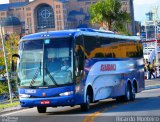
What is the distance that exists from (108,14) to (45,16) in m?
133

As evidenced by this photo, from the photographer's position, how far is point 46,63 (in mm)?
18672

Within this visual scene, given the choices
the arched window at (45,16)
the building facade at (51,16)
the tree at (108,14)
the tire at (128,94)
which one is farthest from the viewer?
the arched window at (45,16)

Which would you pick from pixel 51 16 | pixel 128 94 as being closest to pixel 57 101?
pixel 128 94

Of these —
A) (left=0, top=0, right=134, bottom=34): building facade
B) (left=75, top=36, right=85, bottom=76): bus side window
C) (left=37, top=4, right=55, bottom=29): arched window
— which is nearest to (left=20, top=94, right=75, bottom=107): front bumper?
(left=75, top=36, right=85, bottom=76): bus side window

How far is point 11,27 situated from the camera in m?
167

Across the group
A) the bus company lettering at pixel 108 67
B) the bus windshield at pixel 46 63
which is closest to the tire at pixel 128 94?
the bus company lettering at pixel 108 67

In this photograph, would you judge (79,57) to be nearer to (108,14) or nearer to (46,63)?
(46,63)

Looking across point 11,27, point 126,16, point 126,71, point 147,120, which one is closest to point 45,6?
point 11,27

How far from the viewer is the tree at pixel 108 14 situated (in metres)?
48.4

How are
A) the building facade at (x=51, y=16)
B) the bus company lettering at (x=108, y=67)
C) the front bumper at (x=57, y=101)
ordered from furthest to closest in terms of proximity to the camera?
the building facade at (x=51, y=16)
the bus company lettering at (x=108, y=67)
the front bumper at (x=57, y=101)

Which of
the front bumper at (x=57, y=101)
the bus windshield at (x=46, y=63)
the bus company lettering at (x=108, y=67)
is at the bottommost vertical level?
the front bumper at (x=57, y=101)

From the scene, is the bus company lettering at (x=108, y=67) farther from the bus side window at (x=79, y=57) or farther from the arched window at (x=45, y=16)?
the arched window at (x=45, y=16)

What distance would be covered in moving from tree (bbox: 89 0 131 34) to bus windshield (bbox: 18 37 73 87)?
29.3m

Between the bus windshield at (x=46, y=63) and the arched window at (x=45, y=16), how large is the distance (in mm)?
161074
